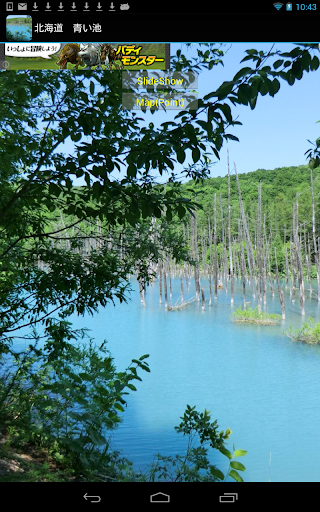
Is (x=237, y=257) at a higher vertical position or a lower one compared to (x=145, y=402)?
higher

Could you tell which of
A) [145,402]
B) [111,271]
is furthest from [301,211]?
[111,271]

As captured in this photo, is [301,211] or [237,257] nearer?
[301,211]

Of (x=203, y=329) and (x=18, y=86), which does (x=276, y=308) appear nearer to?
(x=203, y=329)

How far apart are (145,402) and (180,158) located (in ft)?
26.8

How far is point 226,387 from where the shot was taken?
9.88 meters

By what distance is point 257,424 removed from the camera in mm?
7930

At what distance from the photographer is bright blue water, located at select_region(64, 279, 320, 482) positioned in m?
6.76
